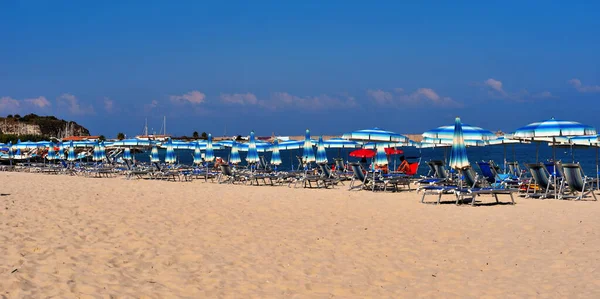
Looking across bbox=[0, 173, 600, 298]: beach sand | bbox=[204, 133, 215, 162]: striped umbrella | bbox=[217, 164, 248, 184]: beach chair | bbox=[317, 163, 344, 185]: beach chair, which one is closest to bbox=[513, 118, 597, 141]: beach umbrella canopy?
bbox=[0, 173, 600, 298]: beach sand

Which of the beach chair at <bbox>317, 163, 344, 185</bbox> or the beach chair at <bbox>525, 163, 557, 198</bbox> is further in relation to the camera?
the beach chair at <bbox>317, 163, 344, 185</bbox>

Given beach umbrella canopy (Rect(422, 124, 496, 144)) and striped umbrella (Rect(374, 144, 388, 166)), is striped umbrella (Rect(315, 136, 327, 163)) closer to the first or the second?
striped umbrella (Rect(374, 144, 388, 166))

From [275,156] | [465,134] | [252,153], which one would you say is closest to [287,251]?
[465,134]

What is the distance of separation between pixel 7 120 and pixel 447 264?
391 ft

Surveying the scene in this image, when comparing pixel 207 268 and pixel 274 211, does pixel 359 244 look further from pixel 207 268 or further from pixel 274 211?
pixel 274 211

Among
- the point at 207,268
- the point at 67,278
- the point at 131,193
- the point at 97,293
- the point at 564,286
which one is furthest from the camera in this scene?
the point at 131,193

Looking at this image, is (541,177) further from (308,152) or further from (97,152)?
(97,152)

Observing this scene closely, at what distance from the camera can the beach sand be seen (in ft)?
17.6

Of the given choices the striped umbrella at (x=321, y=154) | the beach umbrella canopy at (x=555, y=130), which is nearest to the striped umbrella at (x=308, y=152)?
the striped umbrella at (x=321, y=154)

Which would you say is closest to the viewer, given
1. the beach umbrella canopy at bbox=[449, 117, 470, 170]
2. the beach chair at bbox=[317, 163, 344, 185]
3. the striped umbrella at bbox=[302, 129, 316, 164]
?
the beach umbrella canopy at bbox=[449, 117, 470, 170]

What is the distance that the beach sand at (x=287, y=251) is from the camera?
17.6 feet

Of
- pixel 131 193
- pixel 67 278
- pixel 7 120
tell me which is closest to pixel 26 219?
pixel 67 278

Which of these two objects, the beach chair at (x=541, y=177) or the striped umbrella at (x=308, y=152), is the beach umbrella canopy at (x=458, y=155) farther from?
the striped umbrella at (x=308, y=152)

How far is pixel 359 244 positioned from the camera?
25.0ft
